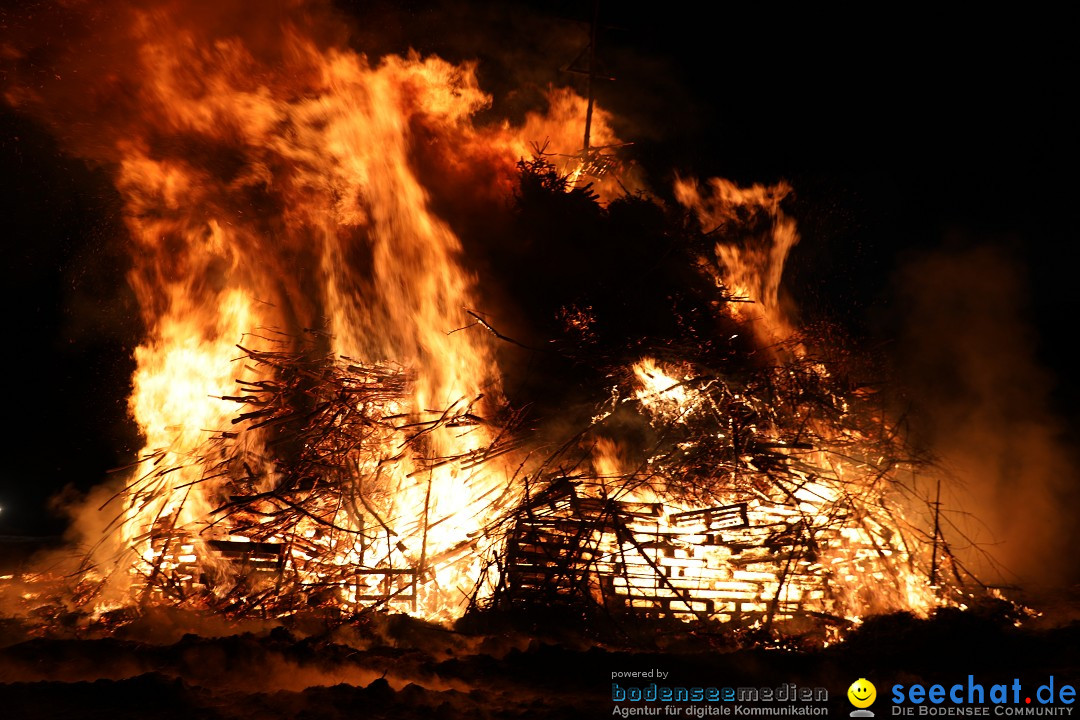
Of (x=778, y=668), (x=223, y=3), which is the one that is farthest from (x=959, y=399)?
(x=223, y=3)

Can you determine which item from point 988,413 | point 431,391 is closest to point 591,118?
point 431,391

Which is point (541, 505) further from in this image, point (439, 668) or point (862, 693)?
point (862, 693)

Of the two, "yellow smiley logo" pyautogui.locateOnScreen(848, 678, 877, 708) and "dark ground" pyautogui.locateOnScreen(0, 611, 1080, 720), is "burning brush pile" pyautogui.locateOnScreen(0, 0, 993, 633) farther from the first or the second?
"yellow smiley logo" pyautogui.locateOnScreen(848, 678, 877, 708)

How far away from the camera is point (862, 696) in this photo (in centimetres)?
377

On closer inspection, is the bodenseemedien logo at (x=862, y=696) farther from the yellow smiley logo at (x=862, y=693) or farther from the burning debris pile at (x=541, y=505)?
the burning debris pile at (x=541, y=505)

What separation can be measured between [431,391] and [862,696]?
4630 millimetres

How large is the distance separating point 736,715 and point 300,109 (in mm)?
7312

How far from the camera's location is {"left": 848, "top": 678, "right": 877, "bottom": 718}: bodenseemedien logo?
3615mm

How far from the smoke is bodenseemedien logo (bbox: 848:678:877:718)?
362 centimetres

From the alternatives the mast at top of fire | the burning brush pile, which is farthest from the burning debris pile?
the mast at top of fire

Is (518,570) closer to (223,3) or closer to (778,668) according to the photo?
(778,668)

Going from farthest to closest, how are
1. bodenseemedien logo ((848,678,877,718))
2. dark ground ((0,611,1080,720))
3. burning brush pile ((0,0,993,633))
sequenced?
burning brush pile ((0,0,993,633))
bodenseemedien logo ((848,678,877,718))
dark ground ((0,611,1080,720))

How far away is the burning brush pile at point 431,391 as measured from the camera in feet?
17.3

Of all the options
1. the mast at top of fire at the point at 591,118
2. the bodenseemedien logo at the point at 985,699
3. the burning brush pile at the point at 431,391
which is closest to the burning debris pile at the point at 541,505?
the burning brush pile at the point at 431,391
